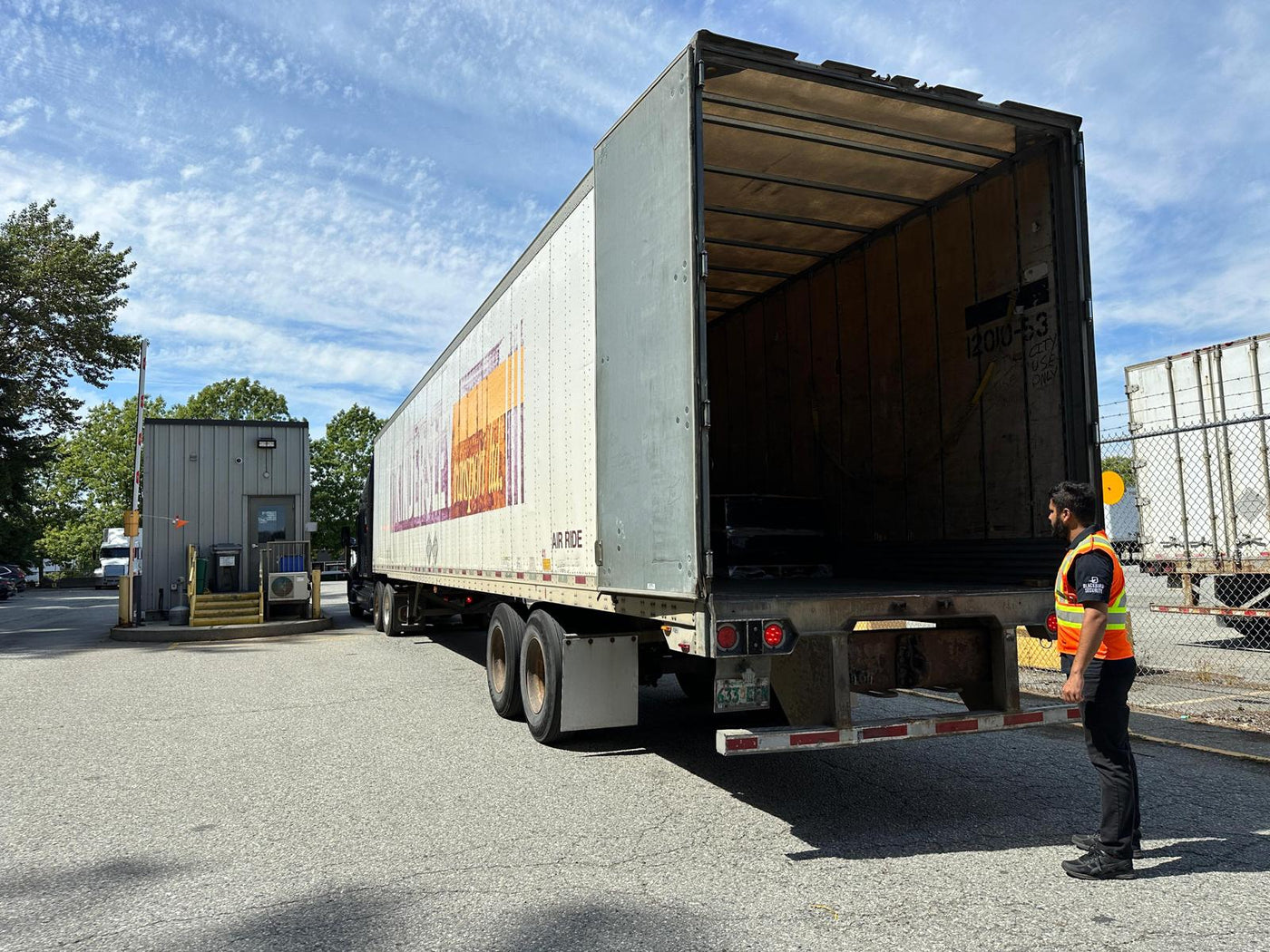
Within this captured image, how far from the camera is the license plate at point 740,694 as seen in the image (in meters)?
4.53

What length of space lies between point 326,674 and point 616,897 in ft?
27.0

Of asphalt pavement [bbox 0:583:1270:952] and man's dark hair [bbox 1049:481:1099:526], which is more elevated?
man's dark hair [bbox 1049:481:1099:526]

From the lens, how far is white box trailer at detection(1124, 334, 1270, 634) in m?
11.2

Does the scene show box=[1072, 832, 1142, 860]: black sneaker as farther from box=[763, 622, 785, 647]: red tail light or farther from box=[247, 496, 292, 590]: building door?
box=[247, 496, 292, 590]: building door

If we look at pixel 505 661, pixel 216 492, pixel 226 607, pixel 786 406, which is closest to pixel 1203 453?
pixel 786 406

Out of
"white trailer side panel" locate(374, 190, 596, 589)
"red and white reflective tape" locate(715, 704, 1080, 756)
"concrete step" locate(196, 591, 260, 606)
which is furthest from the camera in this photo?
"concrete step" locate(196, 591, 260, 606)

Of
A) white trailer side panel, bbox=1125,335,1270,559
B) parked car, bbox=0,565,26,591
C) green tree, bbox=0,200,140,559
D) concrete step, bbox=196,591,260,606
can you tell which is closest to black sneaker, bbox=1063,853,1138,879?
white trailer side panel, bbox=1125,335,1270,559

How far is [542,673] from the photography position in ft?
22.3

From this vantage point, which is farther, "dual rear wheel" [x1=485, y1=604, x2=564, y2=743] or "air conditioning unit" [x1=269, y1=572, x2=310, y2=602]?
"air conditioning unit" [x1=269, y1=572, x2=310, y2=602]

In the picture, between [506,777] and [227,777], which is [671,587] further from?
[227,777]

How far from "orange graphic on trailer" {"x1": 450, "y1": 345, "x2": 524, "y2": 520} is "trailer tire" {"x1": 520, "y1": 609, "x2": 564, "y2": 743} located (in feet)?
3.81

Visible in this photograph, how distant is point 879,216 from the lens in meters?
7.44

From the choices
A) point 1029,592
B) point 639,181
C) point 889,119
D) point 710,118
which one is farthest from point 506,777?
point 889,119

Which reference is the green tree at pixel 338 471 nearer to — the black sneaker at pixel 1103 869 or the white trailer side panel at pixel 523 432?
the white trailer side panel at pixel 523 432
